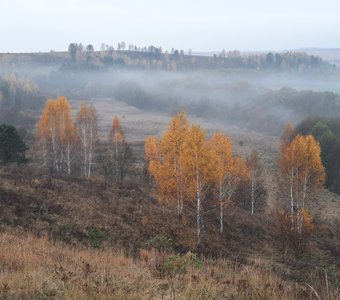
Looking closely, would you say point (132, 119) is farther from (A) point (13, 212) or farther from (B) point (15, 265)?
(B) point (15, 265)

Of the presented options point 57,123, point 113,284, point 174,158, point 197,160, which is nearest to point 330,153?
point 174,158

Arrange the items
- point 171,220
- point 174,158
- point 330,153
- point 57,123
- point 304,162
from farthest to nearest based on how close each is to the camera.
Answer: point 330,153 < point 57,123 < point 304,162 < point 174,158 < point 171,220

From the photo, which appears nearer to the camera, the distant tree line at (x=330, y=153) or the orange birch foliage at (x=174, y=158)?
the orange birch foliage at (x=174, y=158)

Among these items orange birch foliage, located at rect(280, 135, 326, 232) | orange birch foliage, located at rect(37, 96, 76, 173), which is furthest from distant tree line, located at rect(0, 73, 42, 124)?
orange birch foliage, located at rect(280, 135, 326, 232)

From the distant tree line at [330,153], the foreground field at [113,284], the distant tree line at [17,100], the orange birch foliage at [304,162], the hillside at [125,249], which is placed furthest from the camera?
the distant tree line at [17,100]

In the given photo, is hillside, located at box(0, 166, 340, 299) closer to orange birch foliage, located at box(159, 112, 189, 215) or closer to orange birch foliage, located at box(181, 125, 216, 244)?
orange birch foliage, located at box(159, 112, 189, 215)

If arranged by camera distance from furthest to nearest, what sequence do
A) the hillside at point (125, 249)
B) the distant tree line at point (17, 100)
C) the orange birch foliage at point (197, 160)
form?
the distant tree line at point (17, 100) → the orange birch foliage at point (197, 160) → the hillside at point (125, 249)

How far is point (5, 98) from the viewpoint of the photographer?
5108 inches

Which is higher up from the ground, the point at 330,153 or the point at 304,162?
the point at 304,162

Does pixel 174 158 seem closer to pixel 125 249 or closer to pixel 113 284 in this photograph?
pixel 125 249

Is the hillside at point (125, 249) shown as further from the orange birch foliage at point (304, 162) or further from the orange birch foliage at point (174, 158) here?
the orange birch foliage at point (304, 162)

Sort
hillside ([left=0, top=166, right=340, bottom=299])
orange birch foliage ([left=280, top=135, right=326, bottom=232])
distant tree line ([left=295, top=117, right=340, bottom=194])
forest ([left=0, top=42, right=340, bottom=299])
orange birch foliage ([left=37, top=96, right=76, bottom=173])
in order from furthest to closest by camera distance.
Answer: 1. distant tree line ([left=295, top=117, right=340, bottom=194])
2. orange birch foliage ([left=37, top=96, right=76, bottom=173])
3. orange birch foliage ([left=280, top=135, right=326, bottom=232])
4. forest ([left=0, top=42, right=340, bottom=299])
5. hillside ([left=0, top=166, right=340, bottom=299])

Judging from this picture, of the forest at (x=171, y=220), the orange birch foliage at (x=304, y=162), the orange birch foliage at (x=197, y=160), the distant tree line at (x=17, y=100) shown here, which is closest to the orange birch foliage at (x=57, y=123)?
the forest at (x=171, y=220)

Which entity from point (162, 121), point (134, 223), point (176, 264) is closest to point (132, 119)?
point (162, 121)
